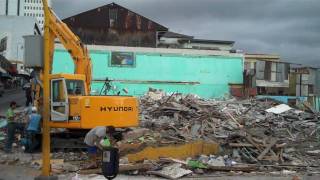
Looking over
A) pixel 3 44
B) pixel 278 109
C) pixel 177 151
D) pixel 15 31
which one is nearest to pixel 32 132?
pixel 177 151

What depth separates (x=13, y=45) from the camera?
114 metres

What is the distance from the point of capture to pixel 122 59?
166 feet

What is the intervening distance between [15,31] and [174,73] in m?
73.1

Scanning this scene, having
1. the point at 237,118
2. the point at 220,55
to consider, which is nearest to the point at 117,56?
the point at 220,55

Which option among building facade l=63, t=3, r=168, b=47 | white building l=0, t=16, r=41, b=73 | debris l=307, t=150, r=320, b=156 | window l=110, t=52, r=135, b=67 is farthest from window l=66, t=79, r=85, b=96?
white building l=0, t=16, r=41, b=73

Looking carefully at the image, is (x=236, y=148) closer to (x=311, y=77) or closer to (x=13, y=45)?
(x=311, y=77)

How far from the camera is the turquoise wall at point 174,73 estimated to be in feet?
164


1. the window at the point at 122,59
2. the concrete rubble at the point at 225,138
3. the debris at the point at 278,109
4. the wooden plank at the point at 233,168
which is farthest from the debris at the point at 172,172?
the window at the point at 122,59

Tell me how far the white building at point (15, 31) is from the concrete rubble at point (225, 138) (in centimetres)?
8220

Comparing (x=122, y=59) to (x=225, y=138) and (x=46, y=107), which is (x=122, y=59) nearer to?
(x=225, y=138)

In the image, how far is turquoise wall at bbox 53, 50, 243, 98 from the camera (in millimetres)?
50031

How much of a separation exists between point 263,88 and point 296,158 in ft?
121

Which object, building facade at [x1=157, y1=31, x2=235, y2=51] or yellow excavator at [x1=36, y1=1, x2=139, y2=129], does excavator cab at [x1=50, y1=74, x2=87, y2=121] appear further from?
building facade at [x1=157, y1=31, x2=235, y2=51]

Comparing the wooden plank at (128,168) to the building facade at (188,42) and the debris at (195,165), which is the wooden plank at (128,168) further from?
the building facade at (188,42)
